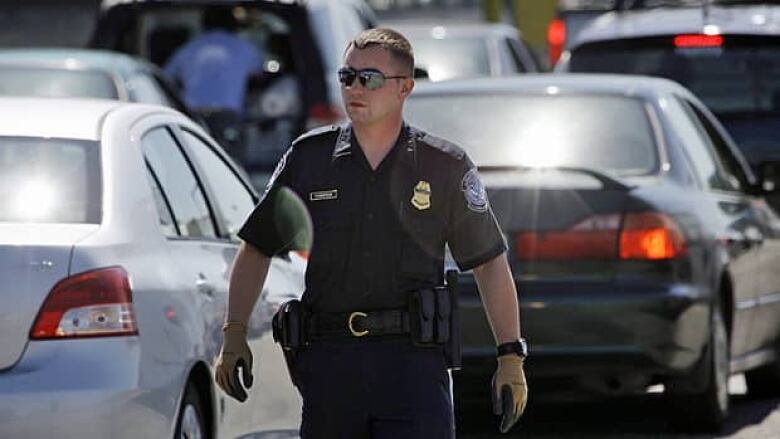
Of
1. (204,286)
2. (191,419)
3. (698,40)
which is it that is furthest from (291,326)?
(698,40)

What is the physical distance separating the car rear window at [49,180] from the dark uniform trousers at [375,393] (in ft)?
4.22

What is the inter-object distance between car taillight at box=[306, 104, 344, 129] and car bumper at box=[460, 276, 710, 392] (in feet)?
19.9

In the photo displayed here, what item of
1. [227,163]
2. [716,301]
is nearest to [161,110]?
[227,163]

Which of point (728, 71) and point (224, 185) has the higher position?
point (224, 185)

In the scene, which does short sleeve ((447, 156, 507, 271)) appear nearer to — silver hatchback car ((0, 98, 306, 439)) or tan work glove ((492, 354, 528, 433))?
tan work glove ((492, 354, 528, 433))

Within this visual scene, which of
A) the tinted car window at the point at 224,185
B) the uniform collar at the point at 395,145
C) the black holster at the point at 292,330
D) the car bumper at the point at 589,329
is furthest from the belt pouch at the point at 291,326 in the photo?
the car bumper at the point at 589,329

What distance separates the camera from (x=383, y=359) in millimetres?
5891

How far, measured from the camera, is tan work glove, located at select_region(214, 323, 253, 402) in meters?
6.09

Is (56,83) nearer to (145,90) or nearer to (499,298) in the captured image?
(145,90)

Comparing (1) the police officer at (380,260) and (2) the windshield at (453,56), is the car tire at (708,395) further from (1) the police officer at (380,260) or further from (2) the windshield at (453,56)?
(2) the windshield at (453,56)

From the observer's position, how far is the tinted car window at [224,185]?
8.32m

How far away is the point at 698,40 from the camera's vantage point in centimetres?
1401

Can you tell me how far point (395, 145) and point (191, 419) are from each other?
4.68ft

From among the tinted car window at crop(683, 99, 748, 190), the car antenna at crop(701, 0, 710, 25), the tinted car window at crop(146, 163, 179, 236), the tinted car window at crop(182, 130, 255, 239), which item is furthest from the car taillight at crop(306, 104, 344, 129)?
the tinted car window at crop(146, 163, 179, 236)
